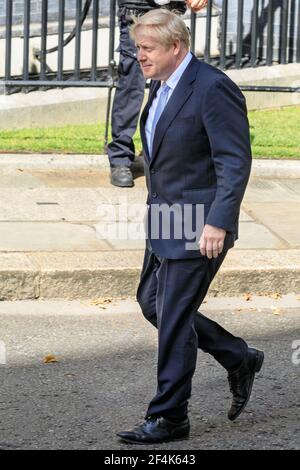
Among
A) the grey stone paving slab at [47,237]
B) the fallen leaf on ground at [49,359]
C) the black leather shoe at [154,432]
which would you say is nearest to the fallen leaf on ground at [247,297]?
the grey stone paving slab at [47,237]

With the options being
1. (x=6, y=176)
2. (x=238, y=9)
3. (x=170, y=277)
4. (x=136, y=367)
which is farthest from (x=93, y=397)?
(x=238, y=9)

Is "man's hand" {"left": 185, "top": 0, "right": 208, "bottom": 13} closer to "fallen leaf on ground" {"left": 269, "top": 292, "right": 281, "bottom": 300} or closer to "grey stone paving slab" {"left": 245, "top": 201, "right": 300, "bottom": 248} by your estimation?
"grey stone paving slab" {"left": 245, "top": 201, "right": 300, "bottom": 248}

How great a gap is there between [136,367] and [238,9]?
19.2ft

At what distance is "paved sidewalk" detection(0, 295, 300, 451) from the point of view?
520 centimetres

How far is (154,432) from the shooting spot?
5.10 metres

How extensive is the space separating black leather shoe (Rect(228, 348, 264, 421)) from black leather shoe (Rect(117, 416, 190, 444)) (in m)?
0.33

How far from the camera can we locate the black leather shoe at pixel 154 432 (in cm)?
509

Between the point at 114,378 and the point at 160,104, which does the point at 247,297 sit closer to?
the point at 114,378

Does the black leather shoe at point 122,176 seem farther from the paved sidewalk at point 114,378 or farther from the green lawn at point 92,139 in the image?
the paved sidewalk at point 114,378

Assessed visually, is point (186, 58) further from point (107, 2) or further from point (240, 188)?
point (107, 2)

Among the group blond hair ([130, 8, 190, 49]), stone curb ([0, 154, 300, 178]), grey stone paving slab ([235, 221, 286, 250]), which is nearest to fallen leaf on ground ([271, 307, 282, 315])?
grey stone paving slab ([235, 221, 286, 250])

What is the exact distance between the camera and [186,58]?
16.5ft
